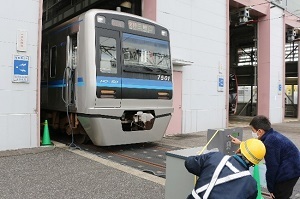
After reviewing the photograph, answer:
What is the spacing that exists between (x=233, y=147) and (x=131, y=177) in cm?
275

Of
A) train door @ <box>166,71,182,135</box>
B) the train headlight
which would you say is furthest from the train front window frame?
train door @ <box>166,71,182,135</box>

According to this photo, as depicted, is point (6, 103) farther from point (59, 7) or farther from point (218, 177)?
point (59, 7)

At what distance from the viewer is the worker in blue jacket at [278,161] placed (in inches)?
131

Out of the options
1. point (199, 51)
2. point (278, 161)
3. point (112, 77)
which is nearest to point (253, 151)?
point (278, 161)

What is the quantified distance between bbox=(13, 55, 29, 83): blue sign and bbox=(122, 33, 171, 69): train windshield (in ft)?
8.19

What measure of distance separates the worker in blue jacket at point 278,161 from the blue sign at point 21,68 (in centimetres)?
626

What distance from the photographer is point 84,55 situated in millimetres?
7445

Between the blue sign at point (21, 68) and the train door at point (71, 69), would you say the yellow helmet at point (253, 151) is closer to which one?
the train door at point (71, 69)

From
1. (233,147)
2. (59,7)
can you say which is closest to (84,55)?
(233,147)

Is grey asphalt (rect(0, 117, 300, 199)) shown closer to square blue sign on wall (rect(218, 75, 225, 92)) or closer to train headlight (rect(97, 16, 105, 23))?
train headlight (rect(97, 16, 105, 23))

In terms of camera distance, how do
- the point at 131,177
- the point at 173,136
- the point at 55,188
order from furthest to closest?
the point at 173,136, the point at 131,177, the point at 55,188

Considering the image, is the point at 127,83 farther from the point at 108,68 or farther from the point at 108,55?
the point at 108,55

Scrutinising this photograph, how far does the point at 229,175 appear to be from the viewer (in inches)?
91.8

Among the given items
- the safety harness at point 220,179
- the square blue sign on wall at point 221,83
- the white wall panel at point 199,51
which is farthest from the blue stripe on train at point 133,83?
the square blue sign on wall at point 221,83
